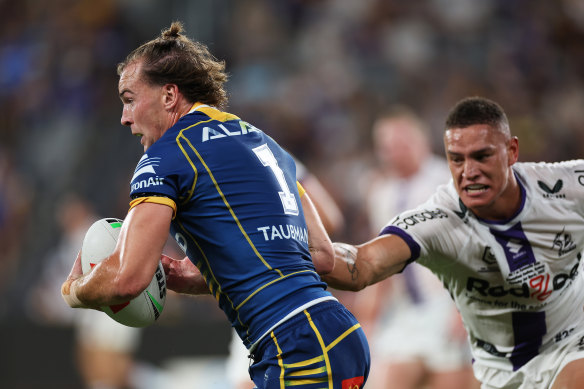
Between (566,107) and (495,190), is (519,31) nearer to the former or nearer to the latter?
(566,107)

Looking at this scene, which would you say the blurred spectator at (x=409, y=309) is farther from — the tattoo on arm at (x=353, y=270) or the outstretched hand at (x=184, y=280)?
the outstretched hand at (x=184, y=280)

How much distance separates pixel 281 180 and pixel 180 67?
2.24 feet

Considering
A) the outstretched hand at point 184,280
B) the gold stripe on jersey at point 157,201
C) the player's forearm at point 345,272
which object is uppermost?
the gold stripe on jersey at point 157,201

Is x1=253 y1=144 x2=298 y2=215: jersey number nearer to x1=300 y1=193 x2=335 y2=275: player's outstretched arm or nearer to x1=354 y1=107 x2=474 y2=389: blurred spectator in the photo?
x1=300 y1=193 x2=335 y2=275: player's outstretched arm

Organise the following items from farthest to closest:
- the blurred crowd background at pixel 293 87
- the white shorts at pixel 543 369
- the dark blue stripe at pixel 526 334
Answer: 1. the blurred crowd background at pixel 293 87
2. the dark blue stripe at pixel 526 334
3. the white shorts at pixel 543 369

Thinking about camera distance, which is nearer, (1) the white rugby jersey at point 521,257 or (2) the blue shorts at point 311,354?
(2) the blue shorts at point 311,354

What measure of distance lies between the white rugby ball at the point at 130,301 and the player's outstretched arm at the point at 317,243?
0.68 metres

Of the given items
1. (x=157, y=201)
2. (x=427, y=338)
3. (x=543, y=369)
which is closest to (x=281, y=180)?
(x=157, y=201)

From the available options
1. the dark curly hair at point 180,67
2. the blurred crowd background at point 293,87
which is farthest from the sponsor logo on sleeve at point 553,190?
the blurred crowd background at point 293,87

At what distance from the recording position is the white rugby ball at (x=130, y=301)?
11.1ft

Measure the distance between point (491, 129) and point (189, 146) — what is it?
1860mm

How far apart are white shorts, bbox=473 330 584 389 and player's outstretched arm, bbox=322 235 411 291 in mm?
881

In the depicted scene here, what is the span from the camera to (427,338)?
23.1 ft

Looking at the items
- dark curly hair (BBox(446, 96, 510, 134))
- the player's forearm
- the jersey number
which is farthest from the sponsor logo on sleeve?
the jersey number
